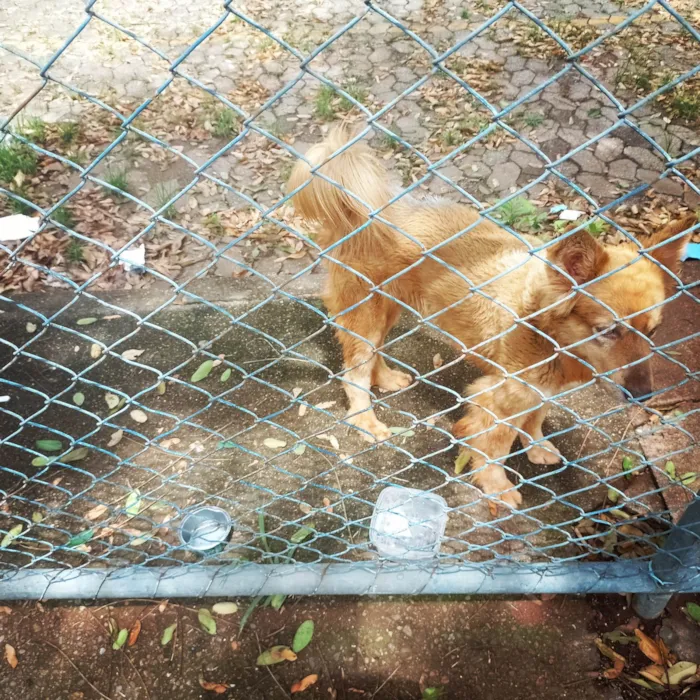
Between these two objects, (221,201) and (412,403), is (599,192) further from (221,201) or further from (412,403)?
(221,201)

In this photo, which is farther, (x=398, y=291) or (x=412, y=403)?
(x=412, y=403)

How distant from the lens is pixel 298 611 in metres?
2.44

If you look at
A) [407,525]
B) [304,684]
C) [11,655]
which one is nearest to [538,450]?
[407,525]

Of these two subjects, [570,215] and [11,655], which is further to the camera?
[570,215]

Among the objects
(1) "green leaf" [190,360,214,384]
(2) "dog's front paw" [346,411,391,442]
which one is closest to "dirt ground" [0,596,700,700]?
(2) "dog's front paw" [346,411,391,442]

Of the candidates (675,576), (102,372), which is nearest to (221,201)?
(102,372)

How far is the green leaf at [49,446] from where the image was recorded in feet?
9.95

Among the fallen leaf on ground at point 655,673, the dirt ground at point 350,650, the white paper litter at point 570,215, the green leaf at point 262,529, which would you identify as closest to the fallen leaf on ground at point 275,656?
the dirt ground at point 350,650

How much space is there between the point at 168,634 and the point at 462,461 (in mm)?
1637

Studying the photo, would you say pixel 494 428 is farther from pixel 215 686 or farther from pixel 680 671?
pixel 215 686

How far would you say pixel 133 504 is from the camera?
8.82ft

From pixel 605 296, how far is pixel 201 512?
2.09m

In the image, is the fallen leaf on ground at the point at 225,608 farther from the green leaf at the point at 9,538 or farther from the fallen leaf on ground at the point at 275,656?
the green leaf at the point at 9,538

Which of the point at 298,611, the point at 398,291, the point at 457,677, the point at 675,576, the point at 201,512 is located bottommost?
the point at 457,677
